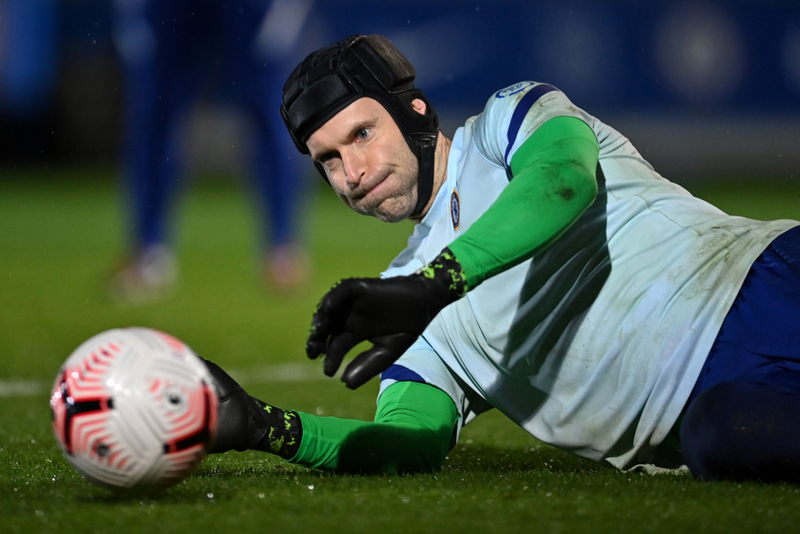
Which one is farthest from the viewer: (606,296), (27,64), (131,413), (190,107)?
(27,64)

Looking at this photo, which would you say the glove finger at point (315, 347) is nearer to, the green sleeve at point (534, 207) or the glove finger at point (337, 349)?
the glove finger at point (337, 349)

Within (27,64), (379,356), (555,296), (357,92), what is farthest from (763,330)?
(27,64)

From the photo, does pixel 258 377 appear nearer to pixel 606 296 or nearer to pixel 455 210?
pixel 455 210

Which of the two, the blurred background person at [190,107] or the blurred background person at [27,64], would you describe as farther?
the blurred background person at [27,64]

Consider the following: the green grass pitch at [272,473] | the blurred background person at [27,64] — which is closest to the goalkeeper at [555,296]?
the green grass pitch at [272,473]

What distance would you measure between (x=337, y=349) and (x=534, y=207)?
1.85 feet

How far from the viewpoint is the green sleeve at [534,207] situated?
2.21 meters

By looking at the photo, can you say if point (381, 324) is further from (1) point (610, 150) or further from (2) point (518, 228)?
(1) point (610, 150)

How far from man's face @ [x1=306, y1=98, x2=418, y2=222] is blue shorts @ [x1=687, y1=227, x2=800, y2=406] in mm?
974

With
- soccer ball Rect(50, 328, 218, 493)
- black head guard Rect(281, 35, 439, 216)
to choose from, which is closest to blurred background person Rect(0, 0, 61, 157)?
black head guard Rect(281, 35, 439, 216)

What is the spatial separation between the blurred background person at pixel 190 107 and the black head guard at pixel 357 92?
4.85 metres

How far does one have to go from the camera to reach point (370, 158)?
9.38 feet

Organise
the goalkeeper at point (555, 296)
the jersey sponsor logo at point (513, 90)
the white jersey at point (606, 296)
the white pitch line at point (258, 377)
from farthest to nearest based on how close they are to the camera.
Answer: the white pitch line at point (258, 377)
the jersey sponsor logo at point (513, 90)
the white jersey at point (606, 296)
the goalkeeper at point (555, 296)

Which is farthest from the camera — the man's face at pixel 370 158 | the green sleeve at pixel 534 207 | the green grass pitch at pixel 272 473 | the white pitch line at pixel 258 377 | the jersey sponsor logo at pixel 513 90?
the white pitch line at pixel 258 377
